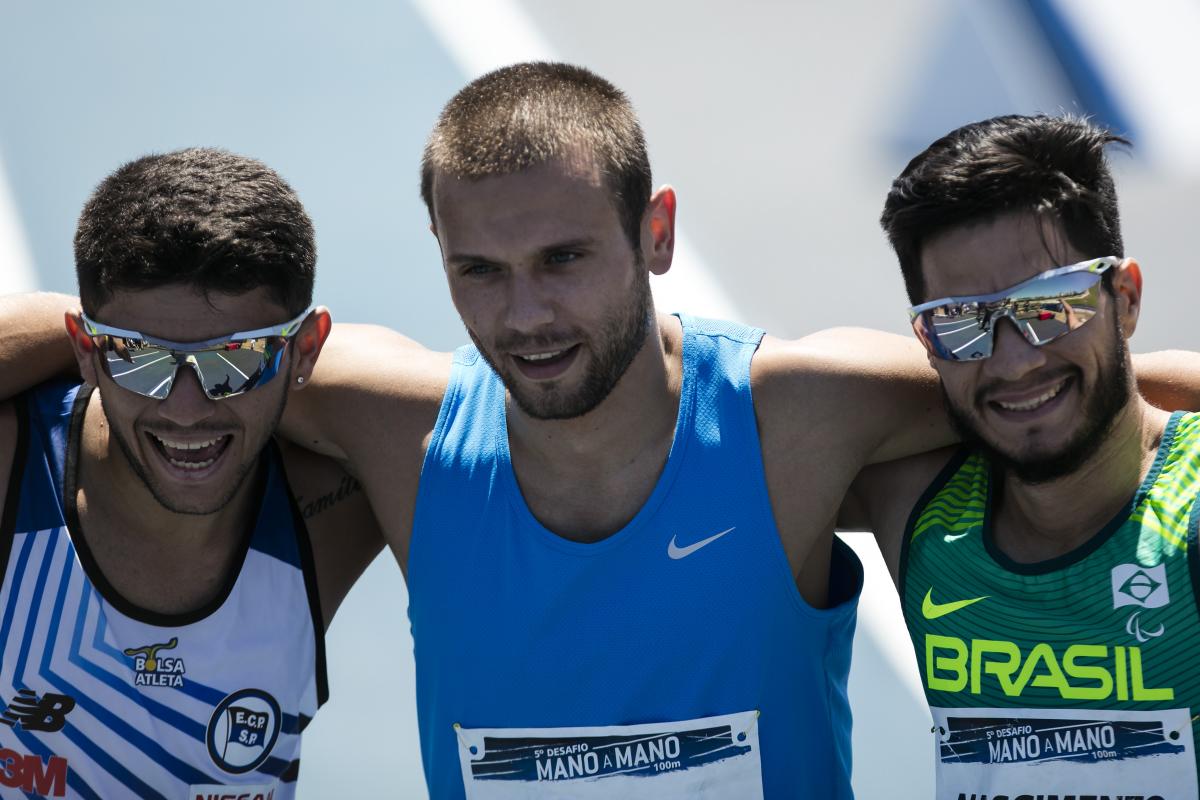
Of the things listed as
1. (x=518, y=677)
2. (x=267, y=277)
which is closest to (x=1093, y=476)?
(x=518, y=677)

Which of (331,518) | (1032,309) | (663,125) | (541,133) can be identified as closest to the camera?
(1032,309)

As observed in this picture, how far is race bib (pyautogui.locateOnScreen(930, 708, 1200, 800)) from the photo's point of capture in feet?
6.40

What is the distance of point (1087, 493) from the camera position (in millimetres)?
2104

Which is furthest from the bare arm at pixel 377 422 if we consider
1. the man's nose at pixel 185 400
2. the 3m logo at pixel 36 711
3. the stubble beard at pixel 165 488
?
the 3m logo at pixel 36 711

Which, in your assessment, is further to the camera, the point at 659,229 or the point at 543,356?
the point at 659,229

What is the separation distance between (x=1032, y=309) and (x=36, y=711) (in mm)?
1818

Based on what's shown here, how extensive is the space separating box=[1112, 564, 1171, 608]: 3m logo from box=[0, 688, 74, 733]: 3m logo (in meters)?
1.80

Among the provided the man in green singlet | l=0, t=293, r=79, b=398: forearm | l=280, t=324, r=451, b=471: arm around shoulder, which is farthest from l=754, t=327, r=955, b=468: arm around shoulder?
l=0, t=293, r=79, b=398: forearm

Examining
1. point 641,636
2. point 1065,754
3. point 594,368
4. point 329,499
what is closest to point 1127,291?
point 1065,754

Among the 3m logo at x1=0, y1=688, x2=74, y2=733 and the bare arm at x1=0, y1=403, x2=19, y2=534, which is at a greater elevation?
the bare arm at x1=0, y1=403, x2=19, y2=534

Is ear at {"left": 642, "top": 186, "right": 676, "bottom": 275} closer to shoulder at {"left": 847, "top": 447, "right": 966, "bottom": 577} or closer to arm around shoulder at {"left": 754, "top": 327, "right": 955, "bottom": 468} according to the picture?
arm around shoulder at {"left": 754, "top": 327, "right": 955, "bottom": 468}

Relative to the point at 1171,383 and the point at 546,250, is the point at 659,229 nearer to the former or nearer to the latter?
the point at 546,250

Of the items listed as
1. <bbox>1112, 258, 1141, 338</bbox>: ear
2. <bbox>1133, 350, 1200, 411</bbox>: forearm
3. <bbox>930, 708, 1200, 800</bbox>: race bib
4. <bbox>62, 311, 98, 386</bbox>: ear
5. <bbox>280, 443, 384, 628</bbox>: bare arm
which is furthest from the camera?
<bbox>280, 443, 384, 628</bbox>: bare arm

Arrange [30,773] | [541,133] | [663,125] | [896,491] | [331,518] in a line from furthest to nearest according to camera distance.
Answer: [663,125]
[331,518]
[896,491]
[30,773]
[541,133]
